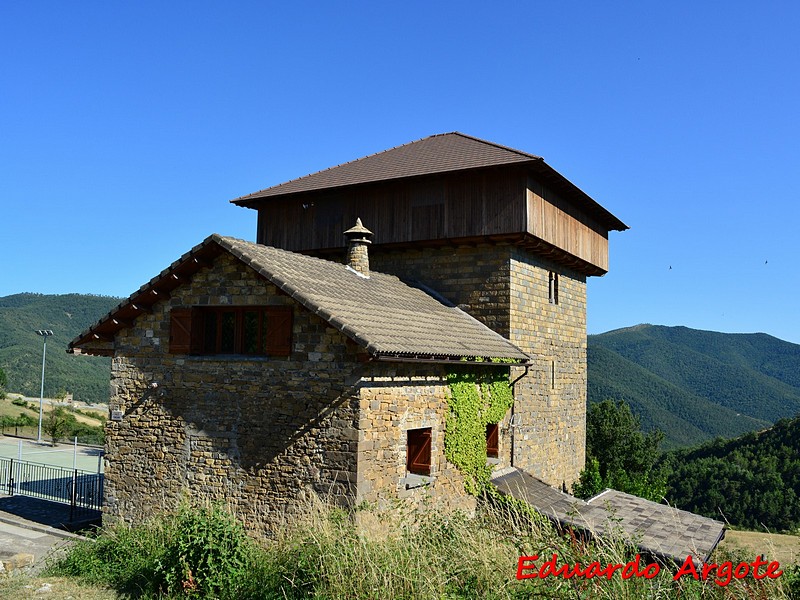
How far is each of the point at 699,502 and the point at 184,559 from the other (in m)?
45.3

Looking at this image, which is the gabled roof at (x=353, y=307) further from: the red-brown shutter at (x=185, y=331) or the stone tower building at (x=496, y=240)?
the stone tower building at (x=496, y=240)

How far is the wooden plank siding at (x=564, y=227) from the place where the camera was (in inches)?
579

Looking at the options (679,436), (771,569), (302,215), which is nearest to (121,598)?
(771,569)

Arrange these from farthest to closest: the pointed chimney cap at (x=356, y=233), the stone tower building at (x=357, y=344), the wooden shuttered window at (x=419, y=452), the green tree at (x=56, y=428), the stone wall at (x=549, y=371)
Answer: the green tree at (x=56, y=428) < the stone wall at (x=549, y=371) < the pointed chimney cap at (x=356, y=233) < the wooden shuttered window at (x=419, y=452) < the stone tower building at (x=357, y=344)

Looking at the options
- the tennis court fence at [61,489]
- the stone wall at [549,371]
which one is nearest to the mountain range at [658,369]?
the tennis court fence at [61,489]

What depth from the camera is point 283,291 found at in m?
10.4

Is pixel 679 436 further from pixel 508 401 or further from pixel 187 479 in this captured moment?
pixel 187 479

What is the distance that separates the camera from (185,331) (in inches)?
456

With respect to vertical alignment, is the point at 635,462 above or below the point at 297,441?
below

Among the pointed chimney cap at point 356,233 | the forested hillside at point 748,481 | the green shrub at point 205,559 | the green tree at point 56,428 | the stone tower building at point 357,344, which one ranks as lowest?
the forested hillside at point 748,481

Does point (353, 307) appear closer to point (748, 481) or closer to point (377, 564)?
point (377, 564)

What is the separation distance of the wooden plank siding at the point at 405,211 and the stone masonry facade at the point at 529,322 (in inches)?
26.9

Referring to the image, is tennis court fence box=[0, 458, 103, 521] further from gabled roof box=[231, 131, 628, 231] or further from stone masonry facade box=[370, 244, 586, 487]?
stone masonry facade box=[370, 244, 586, 487]

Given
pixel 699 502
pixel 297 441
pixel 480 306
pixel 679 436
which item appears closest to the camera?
pixel 297 441
